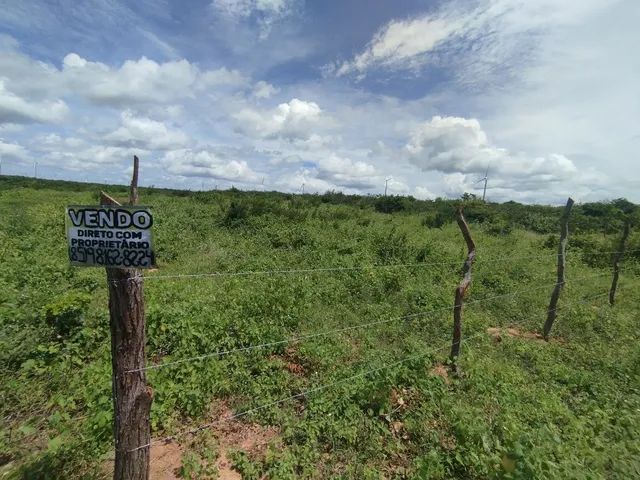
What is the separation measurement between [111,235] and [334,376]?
332 cm

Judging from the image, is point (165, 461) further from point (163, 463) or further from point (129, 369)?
point (129, 369)

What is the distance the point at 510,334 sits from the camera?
7.08 m

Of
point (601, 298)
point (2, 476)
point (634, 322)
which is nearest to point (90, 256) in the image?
point (2, 476)

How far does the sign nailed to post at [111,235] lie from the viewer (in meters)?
2.08

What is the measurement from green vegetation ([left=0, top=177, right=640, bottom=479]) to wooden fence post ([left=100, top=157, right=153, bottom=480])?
0.91 meters

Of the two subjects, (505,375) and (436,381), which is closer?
(436,381)

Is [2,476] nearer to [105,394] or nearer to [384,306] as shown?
[105,394]

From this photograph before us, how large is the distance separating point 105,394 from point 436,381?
3535 mm

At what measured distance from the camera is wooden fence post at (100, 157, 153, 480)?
220cm

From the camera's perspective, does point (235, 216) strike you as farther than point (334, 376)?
Yes

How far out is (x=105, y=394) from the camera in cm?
353

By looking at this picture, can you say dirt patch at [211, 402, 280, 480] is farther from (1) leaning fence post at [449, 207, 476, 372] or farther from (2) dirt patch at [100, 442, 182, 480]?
(1) leaning fence post at [449, 207, 476, 372]

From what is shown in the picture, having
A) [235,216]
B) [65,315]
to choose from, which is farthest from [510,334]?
[235,216]

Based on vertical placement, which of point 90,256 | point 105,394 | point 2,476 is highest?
point 90,256
